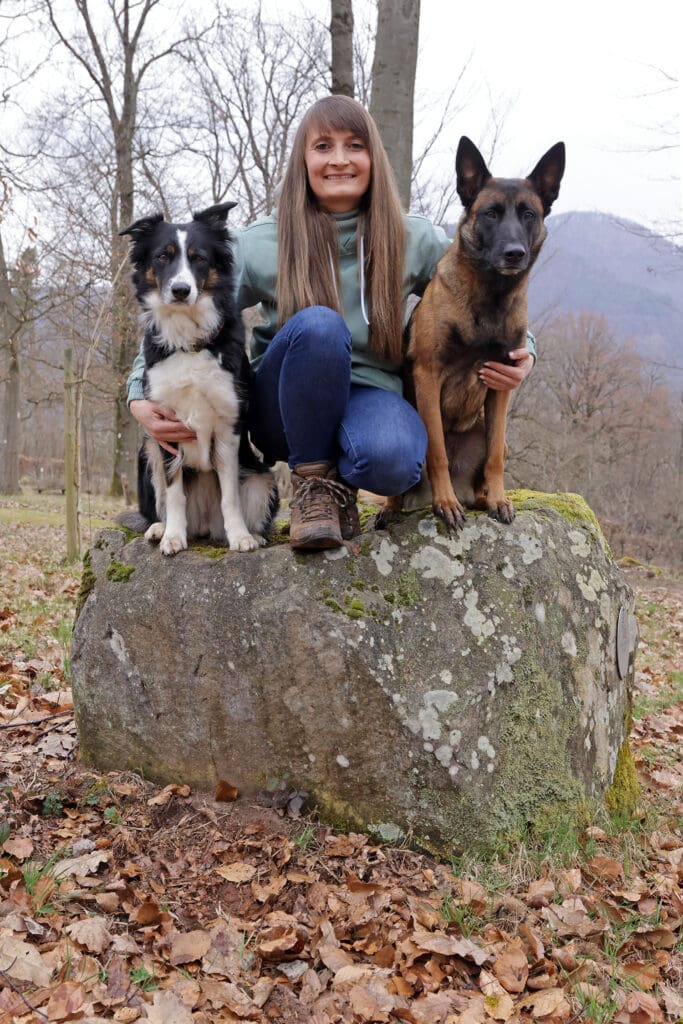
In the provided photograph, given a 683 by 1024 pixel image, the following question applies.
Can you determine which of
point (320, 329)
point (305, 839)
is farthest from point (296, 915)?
point (320, 329)

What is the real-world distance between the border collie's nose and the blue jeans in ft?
1.33

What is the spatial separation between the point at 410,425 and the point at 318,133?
1.30 m

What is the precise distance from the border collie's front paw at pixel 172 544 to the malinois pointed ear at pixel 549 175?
6.76 ft

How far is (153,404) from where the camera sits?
3084mm

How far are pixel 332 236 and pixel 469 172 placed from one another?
62 centimetres

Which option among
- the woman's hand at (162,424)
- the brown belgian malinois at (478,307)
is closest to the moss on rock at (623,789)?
the brown belgian malinois at (478,307)

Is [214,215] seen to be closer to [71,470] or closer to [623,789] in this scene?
[623,789]

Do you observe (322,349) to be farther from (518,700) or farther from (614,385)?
(614,385)

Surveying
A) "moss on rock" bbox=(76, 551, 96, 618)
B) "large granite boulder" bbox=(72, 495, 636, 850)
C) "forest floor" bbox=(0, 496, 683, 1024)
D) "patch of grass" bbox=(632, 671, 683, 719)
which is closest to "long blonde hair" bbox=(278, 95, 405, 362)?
"large granite boulder" bbox=(72, 495, 636, 850)

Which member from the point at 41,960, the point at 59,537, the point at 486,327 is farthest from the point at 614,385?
the point at 41,960

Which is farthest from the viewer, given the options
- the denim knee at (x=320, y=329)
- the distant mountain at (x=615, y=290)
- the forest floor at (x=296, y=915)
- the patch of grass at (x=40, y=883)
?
the distant mountain at (x=615, y=290)

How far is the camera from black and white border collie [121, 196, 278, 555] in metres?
3.01

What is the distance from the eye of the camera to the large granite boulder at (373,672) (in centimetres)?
269

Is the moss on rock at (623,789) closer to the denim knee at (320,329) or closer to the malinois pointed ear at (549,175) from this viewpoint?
the denim knee at (320,329)
